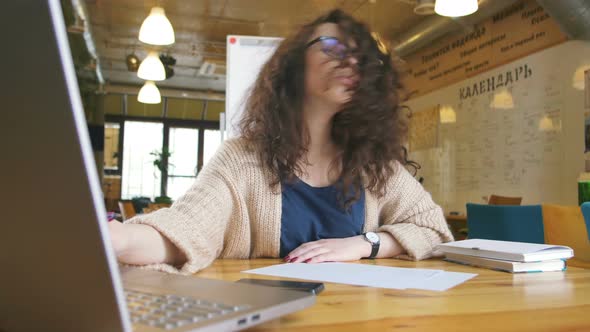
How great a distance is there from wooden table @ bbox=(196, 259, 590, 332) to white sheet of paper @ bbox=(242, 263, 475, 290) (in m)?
0.04

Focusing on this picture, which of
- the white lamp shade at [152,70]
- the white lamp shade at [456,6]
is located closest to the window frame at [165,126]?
the white lamp shade at [152,70]

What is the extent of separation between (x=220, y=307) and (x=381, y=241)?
3.26 feet

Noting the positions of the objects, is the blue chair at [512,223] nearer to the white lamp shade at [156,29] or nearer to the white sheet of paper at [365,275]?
the white sheet of paper at [365,275]

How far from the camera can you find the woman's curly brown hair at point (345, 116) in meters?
1.60

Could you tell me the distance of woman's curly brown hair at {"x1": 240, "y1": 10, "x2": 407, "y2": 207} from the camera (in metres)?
1.60

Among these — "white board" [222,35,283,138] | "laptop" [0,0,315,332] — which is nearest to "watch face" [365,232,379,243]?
"laptop" [0,0,315,332]

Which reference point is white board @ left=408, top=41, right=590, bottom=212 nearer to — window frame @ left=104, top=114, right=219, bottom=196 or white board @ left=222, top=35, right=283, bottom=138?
white board @ left=222, top=35, right=283, bottom=138

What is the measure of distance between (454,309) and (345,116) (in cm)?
112

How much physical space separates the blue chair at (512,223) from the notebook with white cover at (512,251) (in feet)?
4.55

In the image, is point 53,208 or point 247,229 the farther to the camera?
point 247,229

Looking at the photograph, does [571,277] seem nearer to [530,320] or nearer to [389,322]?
[530,320]

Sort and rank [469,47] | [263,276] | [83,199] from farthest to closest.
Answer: [469,47] → [263,276] → [83,199]

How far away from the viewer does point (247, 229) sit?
58.0 inches

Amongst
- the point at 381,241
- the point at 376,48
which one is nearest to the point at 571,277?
the point at 381,241
